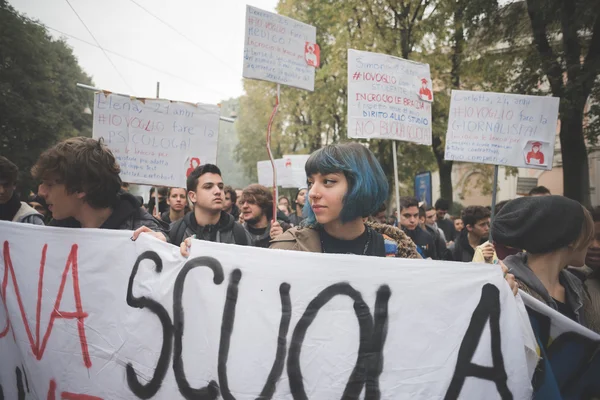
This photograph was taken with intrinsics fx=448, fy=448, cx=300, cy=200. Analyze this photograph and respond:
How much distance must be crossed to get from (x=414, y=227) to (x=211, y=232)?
2699 millimetres

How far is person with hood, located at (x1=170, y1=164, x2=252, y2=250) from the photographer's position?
3420 millimetres

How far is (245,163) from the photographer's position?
33062mm

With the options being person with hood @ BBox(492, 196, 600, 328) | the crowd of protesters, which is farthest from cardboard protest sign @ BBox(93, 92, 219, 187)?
person with hood @ BBox(492, 196, 600, 328)

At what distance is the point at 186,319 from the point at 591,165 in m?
28.7

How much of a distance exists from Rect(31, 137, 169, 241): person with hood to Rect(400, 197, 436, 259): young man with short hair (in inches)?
139

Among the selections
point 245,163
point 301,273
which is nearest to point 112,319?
point 301,273

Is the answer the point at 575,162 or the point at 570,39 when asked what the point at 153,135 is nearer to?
the point at 570,39

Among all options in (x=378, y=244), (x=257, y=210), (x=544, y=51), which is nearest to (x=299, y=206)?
(x=257, y=210)

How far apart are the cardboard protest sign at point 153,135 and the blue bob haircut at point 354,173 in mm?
2696

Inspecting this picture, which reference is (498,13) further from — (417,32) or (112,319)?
(112,319)

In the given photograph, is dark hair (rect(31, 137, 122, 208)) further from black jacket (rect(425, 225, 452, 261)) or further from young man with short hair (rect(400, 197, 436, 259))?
black jacket (rect(425, 225, 452, 261))

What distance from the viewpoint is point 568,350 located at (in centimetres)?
183

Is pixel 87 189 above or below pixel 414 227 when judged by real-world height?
above

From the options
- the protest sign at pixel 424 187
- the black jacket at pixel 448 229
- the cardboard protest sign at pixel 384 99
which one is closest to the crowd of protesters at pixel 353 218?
the cardboard protest sign at pixel 384 99
